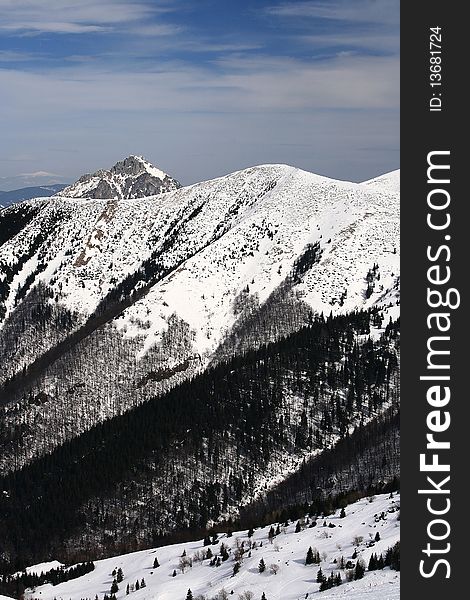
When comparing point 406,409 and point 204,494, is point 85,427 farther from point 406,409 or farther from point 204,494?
point 406,409

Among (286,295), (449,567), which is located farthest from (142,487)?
(449,567)

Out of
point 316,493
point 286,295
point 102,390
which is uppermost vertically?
point 286,295

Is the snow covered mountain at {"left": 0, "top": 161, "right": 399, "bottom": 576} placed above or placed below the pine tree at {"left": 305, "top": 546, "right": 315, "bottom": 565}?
above

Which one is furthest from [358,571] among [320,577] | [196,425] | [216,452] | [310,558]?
[196,425]

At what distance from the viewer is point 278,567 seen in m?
48.4

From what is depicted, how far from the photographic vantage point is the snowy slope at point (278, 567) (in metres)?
43.3

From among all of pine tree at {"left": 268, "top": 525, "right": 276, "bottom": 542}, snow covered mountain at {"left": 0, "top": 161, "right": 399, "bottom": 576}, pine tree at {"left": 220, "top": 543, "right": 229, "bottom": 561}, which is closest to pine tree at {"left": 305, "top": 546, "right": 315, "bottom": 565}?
pine tree at {"left": 268, "top": 525, "right": 276, "bottom": 542}

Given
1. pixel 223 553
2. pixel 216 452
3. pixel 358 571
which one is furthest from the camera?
pixel 216 452

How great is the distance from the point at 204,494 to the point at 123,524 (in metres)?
16.9

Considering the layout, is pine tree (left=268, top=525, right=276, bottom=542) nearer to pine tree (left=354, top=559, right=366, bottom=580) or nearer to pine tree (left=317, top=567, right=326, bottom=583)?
pine tree (left=317, top=567, right=326, bottom=583)

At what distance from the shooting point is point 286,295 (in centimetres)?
19675

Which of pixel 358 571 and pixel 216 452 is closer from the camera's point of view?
pixel 358 571

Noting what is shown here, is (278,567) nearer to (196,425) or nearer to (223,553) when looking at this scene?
(223,553)

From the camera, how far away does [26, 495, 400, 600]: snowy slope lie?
142 feet
